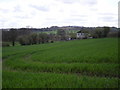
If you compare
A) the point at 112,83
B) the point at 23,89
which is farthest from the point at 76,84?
the point at 23,89

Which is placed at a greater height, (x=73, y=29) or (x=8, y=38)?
(x=73, y=29)

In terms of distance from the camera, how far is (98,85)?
6711mm

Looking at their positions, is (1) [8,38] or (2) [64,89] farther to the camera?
(1) [8,38]

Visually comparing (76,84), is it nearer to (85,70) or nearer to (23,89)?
(23,89)

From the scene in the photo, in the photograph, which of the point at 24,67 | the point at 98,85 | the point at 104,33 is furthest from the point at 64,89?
the point at 104,33

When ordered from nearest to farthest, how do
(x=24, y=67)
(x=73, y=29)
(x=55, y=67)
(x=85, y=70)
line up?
(x=85, y=70)
(x=55, y=67)
(x=24, y=67)
(x=73, y=29)

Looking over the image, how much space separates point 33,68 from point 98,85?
7.76 meters

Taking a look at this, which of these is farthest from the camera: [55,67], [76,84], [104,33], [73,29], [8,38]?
[73,29]

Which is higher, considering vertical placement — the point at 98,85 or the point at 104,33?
the point at 104,33

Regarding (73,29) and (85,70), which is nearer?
(85,70)

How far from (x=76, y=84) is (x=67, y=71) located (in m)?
4.57

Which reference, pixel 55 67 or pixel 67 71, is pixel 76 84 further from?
pixel 55 67

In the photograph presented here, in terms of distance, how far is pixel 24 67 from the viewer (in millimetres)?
13797

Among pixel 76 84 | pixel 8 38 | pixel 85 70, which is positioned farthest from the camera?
A: pixel 8 38
